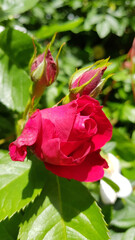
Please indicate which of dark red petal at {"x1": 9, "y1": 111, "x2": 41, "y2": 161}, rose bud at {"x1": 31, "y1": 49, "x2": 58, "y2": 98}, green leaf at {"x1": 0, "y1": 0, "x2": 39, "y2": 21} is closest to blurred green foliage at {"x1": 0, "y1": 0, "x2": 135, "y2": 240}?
green leaf at {"x1": 0, "y1": 0, "x2": 39, "y2": 21}

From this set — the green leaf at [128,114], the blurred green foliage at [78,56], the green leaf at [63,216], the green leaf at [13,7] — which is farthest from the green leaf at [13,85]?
the green leaf at [128,114]

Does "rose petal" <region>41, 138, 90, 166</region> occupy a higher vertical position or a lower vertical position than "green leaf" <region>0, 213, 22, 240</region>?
higher

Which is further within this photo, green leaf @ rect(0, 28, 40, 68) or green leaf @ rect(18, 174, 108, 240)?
green leaf @ rect(0, 28, 40, 68)

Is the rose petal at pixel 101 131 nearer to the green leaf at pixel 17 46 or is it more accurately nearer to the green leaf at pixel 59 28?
the green leaf at pixel 17 46

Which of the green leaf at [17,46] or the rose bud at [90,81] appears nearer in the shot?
the rose bud at [90,81]

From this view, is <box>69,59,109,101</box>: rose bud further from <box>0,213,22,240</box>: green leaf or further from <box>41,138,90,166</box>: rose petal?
<box>0,213,22,240</box>: green leaf
